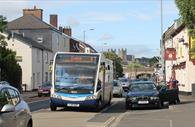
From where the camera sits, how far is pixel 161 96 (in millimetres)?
30938

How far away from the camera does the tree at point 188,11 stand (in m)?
23.0

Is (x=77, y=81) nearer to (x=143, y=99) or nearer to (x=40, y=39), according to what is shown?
(x=143, y=99)

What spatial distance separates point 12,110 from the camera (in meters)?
10.9

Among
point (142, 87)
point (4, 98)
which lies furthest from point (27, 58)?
point (4, 98)

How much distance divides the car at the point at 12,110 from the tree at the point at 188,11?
39.3 ft

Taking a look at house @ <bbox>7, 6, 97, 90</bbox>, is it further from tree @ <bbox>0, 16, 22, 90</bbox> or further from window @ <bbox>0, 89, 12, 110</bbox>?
window @ <bbox>0, 89, 12, 110</bbox>

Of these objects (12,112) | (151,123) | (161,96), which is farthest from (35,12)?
(12,112)

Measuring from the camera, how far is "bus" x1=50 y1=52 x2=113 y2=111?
26969 mm

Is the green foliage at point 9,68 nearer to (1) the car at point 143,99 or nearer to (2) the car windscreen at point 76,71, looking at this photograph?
(1) the car at point 143,99

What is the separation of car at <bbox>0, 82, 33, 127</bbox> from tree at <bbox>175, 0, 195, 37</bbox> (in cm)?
1199

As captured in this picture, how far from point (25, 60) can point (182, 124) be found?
171 feet

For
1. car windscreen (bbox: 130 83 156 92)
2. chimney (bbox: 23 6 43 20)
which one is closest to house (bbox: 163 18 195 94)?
car windscreen (bbox: 130 83 156 92)

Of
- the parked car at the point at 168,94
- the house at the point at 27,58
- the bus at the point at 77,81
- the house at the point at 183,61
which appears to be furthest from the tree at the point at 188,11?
the house at the point at 27,58

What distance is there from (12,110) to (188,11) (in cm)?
1397
